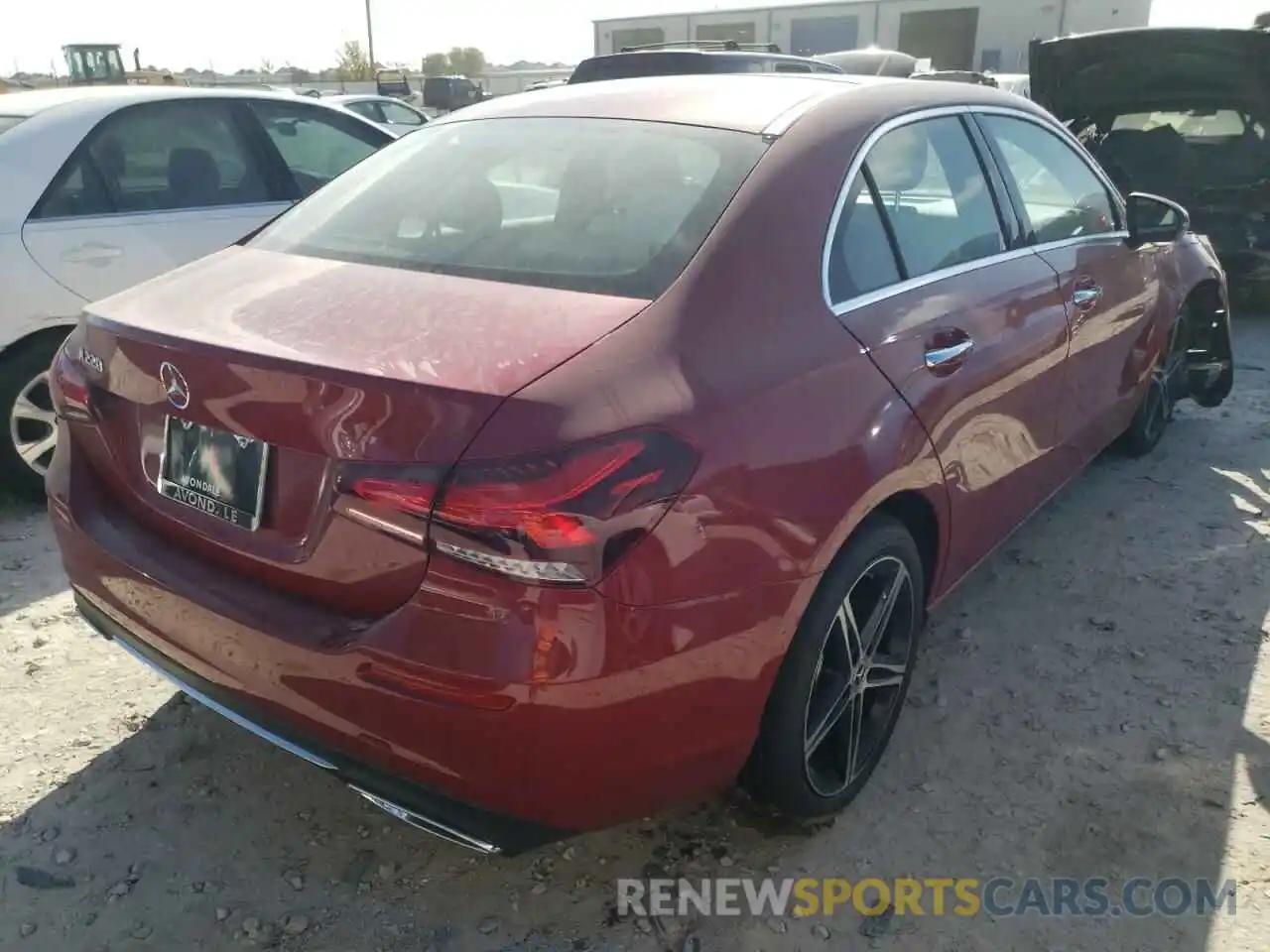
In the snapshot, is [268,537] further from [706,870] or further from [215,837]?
[706,870]

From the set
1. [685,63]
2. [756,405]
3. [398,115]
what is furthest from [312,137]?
[398,115]

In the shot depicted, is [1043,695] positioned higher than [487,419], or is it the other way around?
[487,419]

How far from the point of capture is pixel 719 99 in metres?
2.58

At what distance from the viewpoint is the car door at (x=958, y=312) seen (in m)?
2.35

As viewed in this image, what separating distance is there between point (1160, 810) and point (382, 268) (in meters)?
2.26

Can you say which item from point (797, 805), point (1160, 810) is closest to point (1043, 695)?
point (1160, 810)

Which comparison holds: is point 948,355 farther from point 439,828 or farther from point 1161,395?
point 1161,395

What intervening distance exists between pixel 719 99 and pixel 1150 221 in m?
2.28

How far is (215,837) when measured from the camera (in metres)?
2.39

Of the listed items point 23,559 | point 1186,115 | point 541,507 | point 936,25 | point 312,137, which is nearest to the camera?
point 541,507

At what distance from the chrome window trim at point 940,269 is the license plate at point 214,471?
1.20 m

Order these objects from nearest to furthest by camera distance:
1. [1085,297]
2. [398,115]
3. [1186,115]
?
[1085,297] < [1186,115] < [398,115]

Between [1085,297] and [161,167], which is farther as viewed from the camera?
[161,167]

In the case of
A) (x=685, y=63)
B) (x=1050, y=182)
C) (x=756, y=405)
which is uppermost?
(x=685, y=63)
